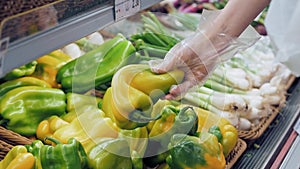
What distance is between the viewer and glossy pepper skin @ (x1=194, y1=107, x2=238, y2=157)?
1.64 m

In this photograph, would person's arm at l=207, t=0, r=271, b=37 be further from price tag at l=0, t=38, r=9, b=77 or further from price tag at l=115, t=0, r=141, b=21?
price tag at l=0, t=38, r=9, b=77

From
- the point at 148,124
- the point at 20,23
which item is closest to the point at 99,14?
the point at 20,23

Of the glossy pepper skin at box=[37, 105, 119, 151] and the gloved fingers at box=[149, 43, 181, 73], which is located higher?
the gloved fingers at box=[149, 43, 181, 73]

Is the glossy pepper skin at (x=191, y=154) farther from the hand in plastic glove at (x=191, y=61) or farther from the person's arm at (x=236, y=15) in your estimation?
the person's arm at (x=236, y=15)

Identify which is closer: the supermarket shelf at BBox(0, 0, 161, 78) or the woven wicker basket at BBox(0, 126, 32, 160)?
the supermarket shelf at BBox(0, 0, 161, 78)

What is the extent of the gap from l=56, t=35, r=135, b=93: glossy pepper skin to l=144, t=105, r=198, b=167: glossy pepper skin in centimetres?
26

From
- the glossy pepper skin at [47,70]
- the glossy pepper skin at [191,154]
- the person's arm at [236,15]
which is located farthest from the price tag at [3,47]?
the glossy pepper skin at [47,70]

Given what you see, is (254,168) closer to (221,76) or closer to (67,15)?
(221,76)

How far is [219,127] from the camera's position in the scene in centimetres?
169

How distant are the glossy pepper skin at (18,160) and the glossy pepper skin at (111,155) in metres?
0.18

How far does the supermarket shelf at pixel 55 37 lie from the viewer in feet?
2.78

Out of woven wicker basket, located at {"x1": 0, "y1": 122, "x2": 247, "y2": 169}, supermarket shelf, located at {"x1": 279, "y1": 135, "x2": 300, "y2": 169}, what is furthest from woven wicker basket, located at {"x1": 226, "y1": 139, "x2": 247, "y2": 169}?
supermarket shelf, located at {"x1": 279, "y1": 135, "x2": 300, "y2": 169}

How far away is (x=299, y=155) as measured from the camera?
157 cm

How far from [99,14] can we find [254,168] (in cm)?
93
